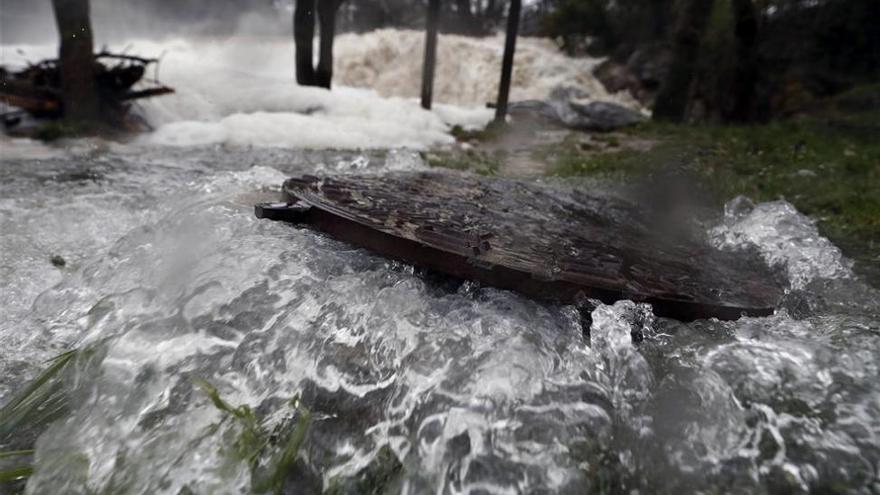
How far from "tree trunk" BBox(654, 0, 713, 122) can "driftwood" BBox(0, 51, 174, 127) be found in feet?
31.9

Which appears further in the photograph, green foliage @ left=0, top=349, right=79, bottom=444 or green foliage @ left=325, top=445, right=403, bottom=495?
green foliage @ left=0, top=349, right=79, bottom=444

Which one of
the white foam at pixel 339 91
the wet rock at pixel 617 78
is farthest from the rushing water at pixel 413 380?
the wet rock at pixel 617 78

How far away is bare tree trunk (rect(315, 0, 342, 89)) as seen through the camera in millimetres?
11148

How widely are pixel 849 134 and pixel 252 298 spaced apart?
8.57 meters

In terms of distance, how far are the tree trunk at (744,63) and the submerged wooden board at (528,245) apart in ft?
35.5

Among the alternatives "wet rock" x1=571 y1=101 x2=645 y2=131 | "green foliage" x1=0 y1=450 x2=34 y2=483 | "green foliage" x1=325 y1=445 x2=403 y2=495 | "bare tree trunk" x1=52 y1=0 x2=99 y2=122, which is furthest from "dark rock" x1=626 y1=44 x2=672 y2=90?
"green foliage" x1=0 y1=450 x2=34 y2=483

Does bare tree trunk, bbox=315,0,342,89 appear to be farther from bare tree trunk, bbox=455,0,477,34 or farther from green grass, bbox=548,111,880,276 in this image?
bare tree trunk, bbox=455,0,477,34

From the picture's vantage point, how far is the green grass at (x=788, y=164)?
408 cm

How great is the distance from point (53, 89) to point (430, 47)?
662 centimetres

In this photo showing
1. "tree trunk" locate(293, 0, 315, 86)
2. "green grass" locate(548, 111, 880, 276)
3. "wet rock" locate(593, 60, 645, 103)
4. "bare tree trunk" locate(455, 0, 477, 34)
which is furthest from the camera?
"bare tree trunk" locate(455, 0, 477, 34)

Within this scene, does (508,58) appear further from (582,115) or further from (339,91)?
(339,91)

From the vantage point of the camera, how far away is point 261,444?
1520mm

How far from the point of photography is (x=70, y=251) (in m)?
3.06

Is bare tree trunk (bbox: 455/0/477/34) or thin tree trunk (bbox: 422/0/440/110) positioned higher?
bare tree trunk (bbox: 455/0/477/34)
